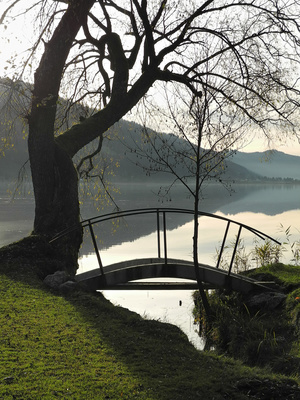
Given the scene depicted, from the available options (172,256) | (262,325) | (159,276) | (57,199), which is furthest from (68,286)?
(172,256)

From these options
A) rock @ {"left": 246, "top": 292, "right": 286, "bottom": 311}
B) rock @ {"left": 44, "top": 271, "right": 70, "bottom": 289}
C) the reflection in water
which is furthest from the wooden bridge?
the reflection in water

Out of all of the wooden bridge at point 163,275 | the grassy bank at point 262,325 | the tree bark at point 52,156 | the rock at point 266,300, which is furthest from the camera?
the tree bark at point 52,156

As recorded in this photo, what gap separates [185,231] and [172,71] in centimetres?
2114

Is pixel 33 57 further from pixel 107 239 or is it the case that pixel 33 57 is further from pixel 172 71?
pixel 107 239

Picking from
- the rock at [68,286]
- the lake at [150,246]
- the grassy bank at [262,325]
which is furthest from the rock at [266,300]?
the rock at [68,286]

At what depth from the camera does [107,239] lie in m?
28.2

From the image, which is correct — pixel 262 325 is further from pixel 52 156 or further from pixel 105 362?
pixel 52 156

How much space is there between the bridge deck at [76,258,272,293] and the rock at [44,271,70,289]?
648 millimetres

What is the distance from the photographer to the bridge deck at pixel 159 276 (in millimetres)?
9539

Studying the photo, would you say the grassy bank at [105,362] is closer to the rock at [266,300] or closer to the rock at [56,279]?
the rock at [56,279]

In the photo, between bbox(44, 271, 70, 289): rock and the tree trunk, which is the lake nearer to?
the tree trunk

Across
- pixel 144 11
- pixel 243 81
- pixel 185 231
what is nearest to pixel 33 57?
pixel 144 11

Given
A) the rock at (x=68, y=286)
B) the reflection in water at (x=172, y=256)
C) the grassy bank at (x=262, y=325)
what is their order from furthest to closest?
the reflection in water at (x=172, y=256) → the rock at (x=68, y=286) → the grassy bank at (x=262, y=325)

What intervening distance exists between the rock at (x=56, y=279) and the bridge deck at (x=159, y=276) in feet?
2.13
